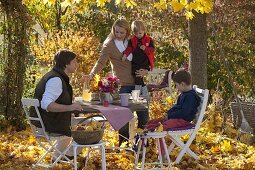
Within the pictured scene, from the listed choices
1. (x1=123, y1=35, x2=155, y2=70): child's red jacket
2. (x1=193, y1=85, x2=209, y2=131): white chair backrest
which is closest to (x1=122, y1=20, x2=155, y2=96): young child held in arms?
(x1=123, y1=35, x2=155, y2=70): child's red jacket

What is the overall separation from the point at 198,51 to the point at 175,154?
9.73 feet

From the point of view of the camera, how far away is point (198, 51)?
902cm

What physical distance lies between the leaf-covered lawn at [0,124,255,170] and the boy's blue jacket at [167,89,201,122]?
54cm

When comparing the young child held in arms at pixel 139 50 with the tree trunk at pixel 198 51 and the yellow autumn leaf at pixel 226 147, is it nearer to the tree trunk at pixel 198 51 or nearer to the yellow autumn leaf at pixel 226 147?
the yellow autumn leaf at pixel 226 147

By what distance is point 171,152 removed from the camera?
21.4ft

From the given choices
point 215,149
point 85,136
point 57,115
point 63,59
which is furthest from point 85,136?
point 215,149

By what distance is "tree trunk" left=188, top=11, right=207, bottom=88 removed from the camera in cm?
894

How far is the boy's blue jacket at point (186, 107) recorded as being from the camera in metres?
5.84

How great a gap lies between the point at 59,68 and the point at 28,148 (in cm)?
176

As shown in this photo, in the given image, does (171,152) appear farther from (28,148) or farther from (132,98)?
(28,148)

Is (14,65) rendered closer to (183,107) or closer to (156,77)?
(156,77)

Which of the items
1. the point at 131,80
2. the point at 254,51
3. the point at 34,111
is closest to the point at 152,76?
the point at 254,51

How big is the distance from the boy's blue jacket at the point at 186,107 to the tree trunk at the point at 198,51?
10.2 ft

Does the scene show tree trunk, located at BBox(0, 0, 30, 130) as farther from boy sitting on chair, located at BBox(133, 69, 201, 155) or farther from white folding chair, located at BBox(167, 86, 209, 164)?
white folding chair, located at BBox(167, 86, 209, 164)
